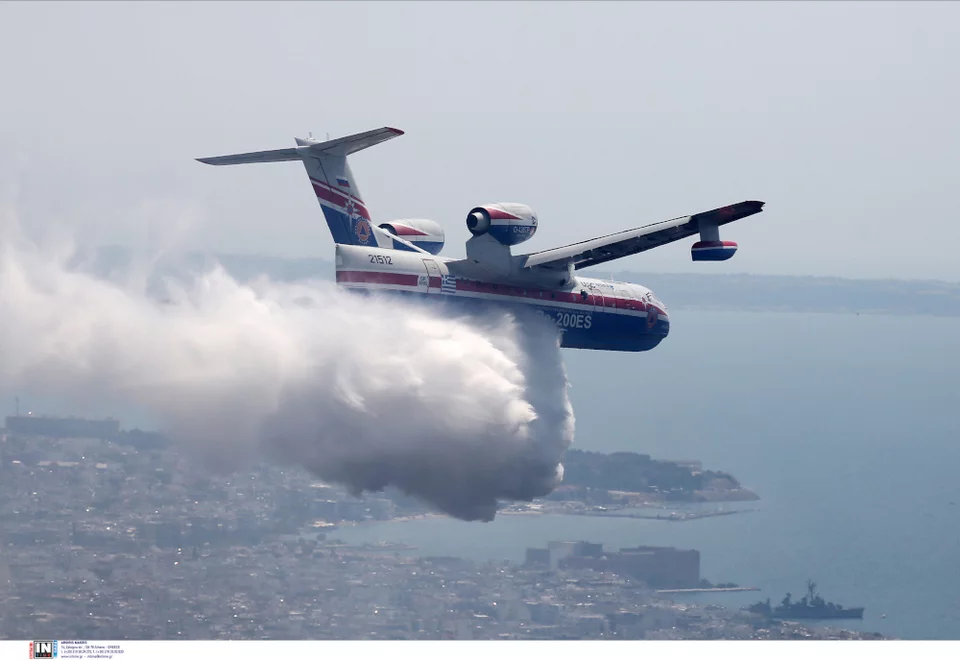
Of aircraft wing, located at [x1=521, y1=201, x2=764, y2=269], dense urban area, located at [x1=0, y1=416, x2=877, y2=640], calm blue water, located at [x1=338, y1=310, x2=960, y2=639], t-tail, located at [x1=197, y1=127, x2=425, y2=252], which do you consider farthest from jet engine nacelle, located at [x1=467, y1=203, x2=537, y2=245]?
calm blue water, located at [x1=338, y1=310, x2=960, y2=639]

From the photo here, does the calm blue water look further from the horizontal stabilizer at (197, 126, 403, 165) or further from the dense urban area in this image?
the horizontal stabilizer at (197, 126, 403, 165)

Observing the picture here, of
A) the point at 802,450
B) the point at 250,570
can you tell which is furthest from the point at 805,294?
the point at 250,570

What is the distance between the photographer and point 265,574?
64062mm

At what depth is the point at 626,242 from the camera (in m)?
34.2

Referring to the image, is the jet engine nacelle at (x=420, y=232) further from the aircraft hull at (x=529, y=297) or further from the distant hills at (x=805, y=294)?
the distant hills at (x=805, y=294)

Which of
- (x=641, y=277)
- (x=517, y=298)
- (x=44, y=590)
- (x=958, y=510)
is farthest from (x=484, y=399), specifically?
(x=641, y=277)

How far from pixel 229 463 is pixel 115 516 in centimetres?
4317

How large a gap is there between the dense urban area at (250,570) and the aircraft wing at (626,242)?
20243 mm

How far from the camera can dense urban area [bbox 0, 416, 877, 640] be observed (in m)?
57.6

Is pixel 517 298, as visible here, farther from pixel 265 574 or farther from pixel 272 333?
pixel 265 574

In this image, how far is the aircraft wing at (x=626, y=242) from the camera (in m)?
33.1

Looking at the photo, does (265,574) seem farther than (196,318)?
Yes

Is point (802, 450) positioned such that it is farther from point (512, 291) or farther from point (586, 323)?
point (512, 291)

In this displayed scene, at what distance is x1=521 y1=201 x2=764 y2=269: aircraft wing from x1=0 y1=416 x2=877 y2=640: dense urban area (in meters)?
20.2
